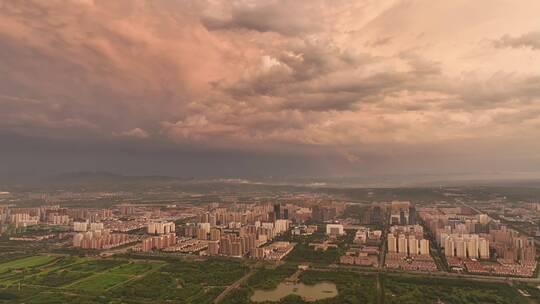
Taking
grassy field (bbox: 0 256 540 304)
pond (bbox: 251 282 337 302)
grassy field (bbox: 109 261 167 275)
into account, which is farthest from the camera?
grassy field (bbox: 109 261 167 275)

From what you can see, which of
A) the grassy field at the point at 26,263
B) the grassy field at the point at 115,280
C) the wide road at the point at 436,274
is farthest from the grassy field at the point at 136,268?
the wide road at the point at 436,274

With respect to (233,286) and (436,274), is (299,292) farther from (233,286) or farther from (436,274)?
(436,274)

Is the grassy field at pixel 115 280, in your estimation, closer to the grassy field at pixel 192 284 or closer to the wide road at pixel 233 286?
the grassy field at pixel 192 284

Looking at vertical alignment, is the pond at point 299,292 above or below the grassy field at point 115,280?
below

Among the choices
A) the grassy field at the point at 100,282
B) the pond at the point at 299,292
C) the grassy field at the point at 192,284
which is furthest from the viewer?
the grassy field at the point at 100,282

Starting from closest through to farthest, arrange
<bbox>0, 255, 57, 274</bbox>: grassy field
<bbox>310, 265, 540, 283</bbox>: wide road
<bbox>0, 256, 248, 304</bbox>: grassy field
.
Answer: <bbox>0, 256, 248, 304</bbox>: grassy field, <bbox>310, 265, 540, 283</bbox>: wide road, <bbox>0, 255, 57, 274</bbox>: grassy field

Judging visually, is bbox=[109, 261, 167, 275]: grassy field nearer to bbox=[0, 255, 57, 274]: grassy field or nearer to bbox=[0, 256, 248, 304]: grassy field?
bbox=[0, 256, 248, 304]: grassy field

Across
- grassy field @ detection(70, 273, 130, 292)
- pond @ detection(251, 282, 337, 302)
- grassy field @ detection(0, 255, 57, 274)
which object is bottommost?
pond @ detection(251, 282, 337, 302)

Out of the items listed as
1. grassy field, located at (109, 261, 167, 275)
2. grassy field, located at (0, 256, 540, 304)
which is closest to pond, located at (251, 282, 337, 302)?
grassy field, located at (0, 256, 540, 304)

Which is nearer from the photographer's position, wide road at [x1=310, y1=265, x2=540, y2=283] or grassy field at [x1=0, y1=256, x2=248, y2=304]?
grassy field at [x1=0, y1=256, x2=248, y2=304]

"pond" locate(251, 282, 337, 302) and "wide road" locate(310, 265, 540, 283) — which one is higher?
"wide road" locate(310, 265, 540, 283)
